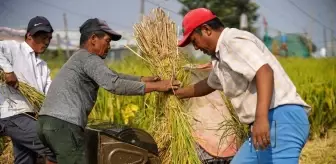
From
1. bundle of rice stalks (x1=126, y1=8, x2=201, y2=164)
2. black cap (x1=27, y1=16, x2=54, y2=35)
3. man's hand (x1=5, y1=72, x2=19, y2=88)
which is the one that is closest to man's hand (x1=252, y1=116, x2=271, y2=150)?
bundle of rice stalks (x1=126, y1=8, x2=201, y2=164)

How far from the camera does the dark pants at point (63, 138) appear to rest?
3.34m

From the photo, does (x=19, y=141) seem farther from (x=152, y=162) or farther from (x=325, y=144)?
(x=325, y=144)

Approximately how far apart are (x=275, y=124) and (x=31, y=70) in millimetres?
2227

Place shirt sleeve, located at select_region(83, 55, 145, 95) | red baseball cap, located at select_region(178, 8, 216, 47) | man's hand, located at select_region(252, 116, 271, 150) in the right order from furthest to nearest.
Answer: shirt sleeve, located at select_region(83, 55, 145, 95) < red baseball cap, located at select_region(178, 8, 216, 47) < man's hand, located at select_region(252, 116, 271, 150)

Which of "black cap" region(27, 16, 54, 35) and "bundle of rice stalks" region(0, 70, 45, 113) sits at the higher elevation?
"black cap" region(27, 16, 54, 35)

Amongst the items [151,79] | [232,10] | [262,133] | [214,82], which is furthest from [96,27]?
[232,10]

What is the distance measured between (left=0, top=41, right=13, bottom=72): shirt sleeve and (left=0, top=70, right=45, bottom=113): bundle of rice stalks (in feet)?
0.40

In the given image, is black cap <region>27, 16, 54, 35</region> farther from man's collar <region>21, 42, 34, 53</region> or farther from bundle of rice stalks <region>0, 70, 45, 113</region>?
bundle of rice stalks <region>0, 70, 45, 113</region>

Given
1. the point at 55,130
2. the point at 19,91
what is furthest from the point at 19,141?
the point at 55,130

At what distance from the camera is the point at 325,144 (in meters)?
6.28

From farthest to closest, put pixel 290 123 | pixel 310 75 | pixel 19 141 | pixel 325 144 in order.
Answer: pixel 310 75
pixel 325 144
pixel 19 141
pixel 290 123

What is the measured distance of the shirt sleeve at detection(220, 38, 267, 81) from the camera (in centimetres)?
270

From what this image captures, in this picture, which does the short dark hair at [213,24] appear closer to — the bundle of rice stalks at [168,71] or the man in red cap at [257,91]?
the man in red cap at [257,91]

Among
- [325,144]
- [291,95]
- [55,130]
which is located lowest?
[325,144]
